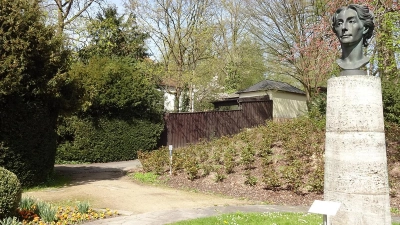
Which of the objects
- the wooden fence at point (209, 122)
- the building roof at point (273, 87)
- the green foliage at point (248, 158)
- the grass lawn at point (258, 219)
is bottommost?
the grass lawn at point (258, 219)

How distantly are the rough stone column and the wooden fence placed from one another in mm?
15030

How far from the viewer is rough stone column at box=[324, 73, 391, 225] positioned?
4734mm

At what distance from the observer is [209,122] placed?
947 inches

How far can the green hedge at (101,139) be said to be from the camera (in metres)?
17.6

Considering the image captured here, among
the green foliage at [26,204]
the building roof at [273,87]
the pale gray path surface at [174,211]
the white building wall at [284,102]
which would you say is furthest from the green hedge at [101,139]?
the building roof at [273,87]

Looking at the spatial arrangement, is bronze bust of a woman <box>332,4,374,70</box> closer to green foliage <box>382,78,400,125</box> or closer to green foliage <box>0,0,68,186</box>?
green foliage <box>0,0,68,186</box>

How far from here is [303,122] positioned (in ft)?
50.3

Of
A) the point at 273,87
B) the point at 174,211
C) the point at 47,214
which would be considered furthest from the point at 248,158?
the point at 273,87

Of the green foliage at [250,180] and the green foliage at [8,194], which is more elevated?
the green foliage at [8,194]

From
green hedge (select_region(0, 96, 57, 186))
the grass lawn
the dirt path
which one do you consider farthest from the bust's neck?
green hedge (select_region(0, 96, 57, 186))

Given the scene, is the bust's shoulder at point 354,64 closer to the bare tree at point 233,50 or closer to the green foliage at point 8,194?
the green foliage at point 8,194

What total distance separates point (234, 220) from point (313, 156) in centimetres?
614

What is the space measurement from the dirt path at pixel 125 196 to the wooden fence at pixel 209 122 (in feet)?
28.4

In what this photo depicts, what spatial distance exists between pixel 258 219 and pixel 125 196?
4.29 meters
